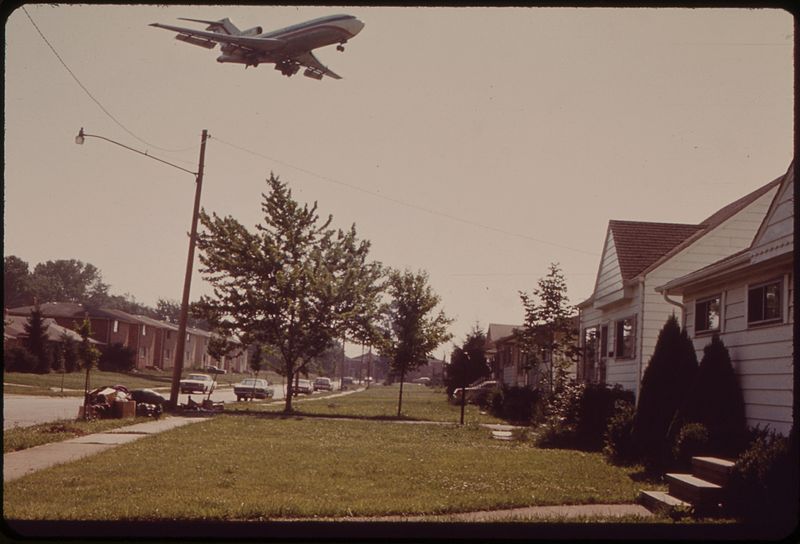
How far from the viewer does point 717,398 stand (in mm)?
11047

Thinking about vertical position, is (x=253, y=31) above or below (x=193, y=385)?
above

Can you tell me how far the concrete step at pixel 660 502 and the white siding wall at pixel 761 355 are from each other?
7.77 feet

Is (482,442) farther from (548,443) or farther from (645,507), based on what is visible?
(645,507)

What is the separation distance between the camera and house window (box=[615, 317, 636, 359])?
1755 cm

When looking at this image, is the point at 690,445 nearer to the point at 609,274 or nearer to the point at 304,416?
the point at 609,274

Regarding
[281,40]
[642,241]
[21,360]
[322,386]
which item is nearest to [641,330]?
[642,241]

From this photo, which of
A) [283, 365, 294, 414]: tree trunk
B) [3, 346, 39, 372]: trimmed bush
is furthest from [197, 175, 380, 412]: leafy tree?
[3, 346, 39, 372]: trimmed bush

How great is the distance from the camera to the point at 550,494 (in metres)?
8.95

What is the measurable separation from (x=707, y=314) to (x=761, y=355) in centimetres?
276

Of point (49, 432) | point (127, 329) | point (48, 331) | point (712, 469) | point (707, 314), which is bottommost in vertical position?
point (49, 432)

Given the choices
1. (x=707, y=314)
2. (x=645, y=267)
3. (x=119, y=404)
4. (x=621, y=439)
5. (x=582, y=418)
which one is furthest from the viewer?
(x=119, y=404)

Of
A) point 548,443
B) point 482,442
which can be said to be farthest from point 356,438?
point 548,443

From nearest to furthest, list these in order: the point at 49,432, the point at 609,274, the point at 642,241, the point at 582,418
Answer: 1. the point at 49,432
2. the point at 582,418
3. the point at 642,241
4. the point at 609,274

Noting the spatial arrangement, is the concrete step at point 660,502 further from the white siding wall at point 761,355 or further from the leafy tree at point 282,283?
the leafy tree at point 282,283
